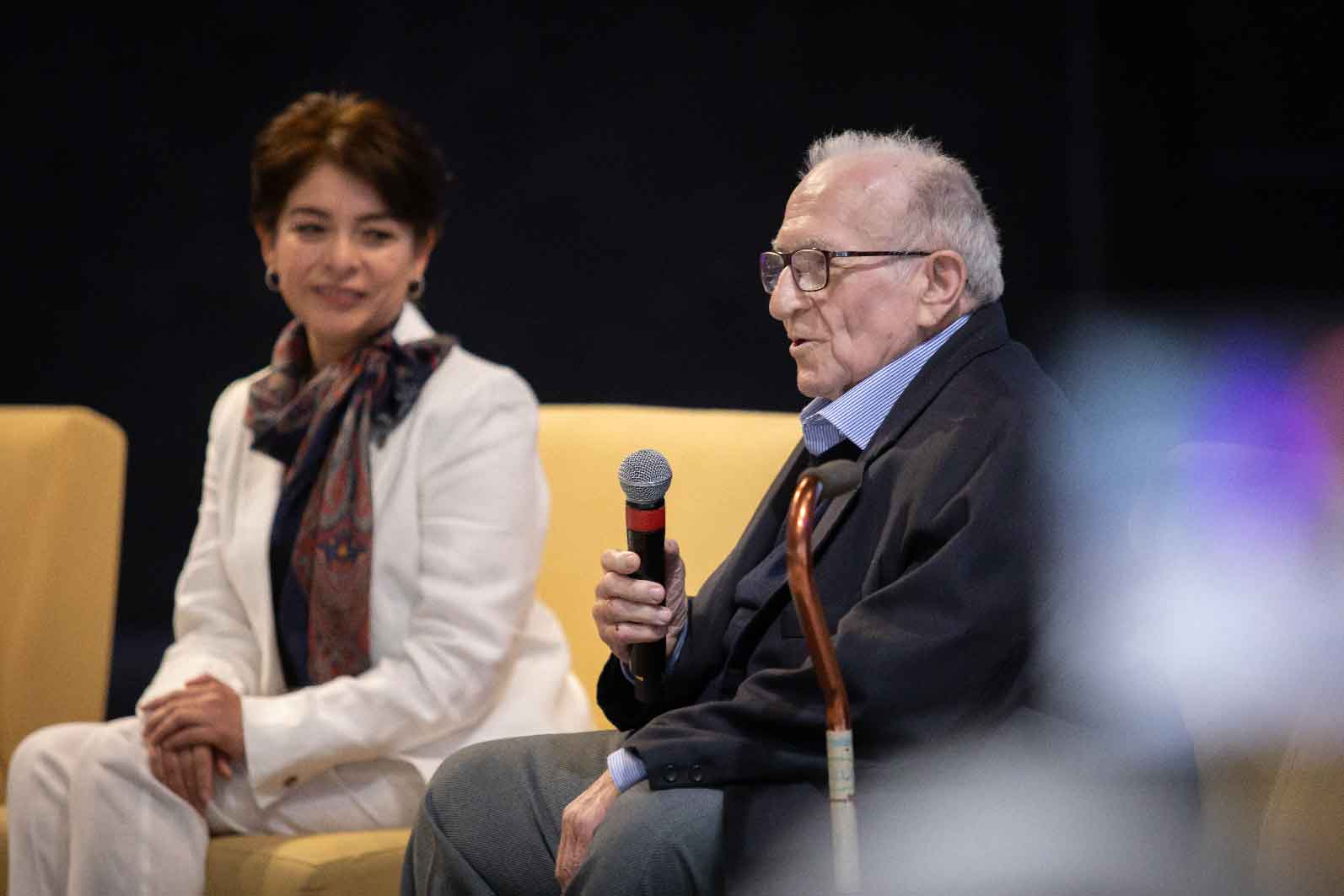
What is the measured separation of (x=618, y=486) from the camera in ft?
9.73

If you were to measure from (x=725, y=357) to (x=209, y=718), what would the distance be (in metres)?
1.73

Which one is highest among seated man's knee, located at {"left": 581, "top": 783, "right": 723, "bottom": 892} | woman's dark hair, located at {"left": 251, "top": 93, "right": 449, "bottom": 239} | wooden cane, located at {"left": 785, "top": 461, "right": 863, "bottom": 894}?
woman's dark hair, located at {"left": 251, "top": 93, "right": 449, "bottom": 239}

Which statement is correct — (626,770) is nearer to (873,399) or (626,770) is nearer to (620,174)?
(873,399)

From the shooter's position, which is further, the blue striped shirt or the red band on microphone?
the blue striped shirt

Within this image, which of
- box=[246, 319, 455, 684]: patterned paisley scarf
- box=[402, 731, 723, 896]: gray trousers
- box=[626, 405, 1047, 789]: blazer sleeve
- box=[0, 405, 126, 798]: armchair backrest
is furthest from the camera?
box=[0, 405, 126, 798]: armchair backrest

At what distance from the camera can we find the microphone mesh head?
1868 mm

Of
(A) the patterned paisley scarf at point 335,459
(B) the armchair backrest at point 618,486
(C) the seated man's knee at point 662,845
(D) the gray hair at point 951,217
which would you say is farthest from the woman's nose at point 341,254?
(C) the seated man's knee at point 662,845

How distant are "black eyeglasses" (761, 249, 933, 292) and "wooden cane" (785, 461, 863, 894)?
20.9 inches

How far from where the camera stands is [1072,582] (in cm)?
188

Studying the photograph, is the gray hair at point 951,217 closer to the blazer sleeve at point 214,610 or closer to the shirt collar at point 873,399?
the shirt collar at point 873,399

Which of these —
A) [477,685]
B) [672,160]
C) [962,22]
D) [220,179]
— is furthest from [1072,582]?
[220,179]

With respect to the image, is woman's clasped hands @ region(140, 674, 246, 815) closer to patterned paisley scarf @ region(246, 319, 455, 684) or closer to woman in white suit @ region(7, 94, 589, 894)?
woman in white suit @ region(7, 94, 589, 894)

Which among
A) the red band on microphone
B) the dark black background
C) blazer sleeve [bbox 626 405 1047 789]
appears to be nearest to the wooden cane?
blazer sleeve [bbox 626 405 1047 789]

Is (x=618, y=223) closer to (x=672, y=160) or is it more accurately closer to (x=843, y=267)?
(x=672, y=160)
